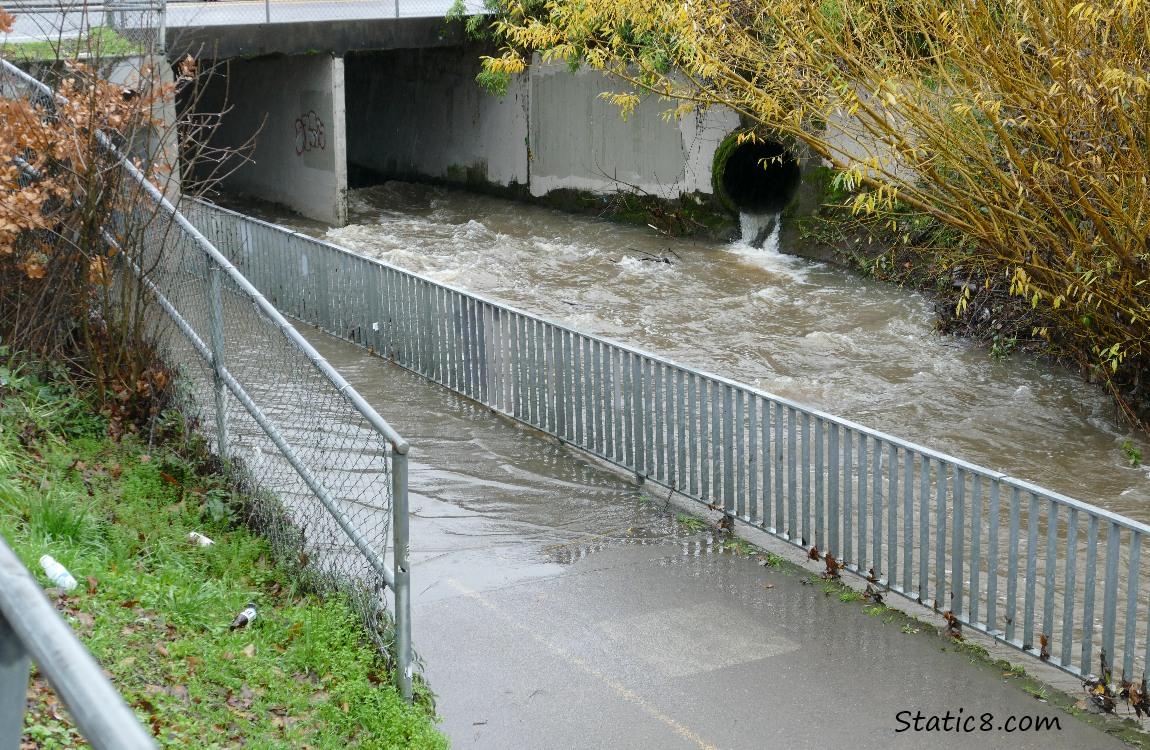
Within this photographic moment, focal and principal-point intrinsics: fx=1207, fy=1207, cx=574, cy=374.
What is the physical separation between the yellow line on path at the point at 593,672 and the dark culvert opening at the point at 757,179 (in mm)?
14519

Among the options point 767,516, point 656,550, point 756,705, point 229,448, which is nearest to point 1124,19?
point 767,516

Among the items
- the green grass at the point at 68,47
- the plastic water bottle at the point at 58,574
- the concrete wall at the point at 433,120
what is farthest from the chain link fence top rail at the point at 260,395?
the concrete wall at the point at 433,120

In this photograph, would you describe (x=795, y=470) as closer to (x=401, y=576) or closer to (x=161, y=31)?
(x=401, y=576)

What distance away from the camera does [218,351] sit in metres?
7.04

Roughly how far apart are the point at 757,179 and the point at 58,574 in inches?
693

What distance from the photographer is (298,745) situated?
4758mm

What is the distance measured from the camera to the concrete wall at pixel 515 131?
21609mm

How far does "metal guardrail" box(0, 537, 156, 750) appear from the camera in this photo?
120 centimetres

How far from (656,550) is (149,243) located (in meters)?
3.79

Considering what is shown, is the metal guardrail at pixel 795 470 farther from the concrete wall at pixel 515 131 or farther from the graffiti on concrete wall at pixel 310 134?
the concrete wall at pixel 515 131

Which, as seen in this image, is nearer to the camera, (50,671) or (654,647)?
(50,671)

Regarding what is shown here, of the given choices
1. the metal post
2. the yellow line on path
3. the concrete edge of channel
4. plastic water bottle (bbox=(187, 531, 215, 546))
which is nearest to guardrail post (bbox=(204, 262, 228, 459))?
plastic water bottle (bbox=(187, 531, 215, 546))

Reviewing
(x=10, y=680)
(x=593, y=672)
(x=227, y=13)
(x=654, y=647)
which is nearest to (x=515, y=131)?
(x=227, y=13)

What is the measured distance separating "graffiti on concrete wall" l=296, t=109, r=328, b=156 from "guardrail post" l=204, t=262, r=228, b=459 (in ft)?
51.6
